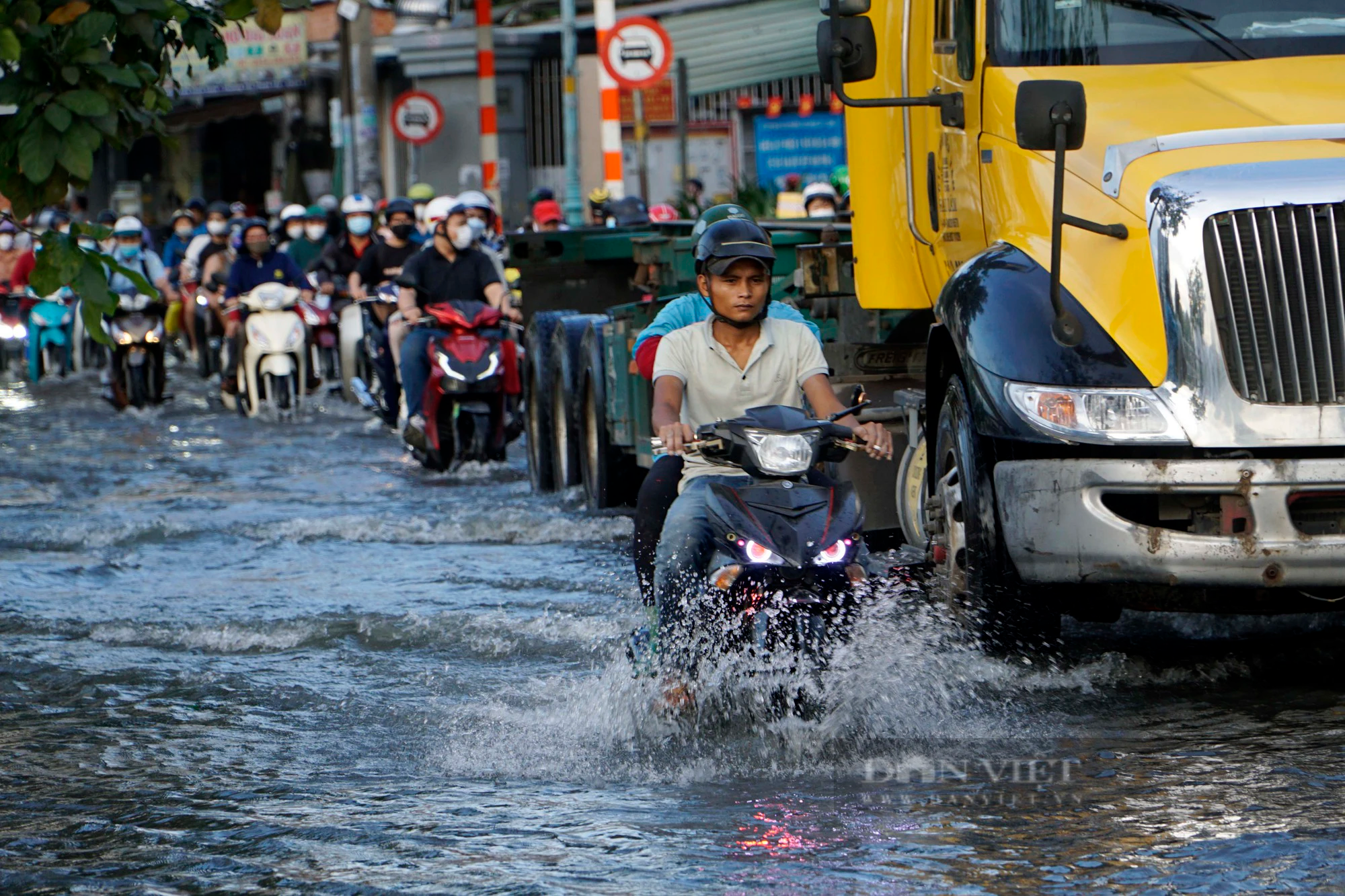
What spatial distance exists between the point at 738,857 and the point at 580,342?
27.7 feet

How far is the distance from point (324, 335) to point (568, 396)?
9748mm

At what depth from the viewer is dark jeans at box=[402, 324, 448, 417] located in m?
15.9

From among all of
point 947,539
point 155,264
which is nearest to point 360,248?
point 155,264

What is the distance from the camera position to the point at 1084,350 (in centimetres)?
657

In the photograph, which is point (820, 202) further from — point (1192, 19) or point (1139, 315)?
point (1139, 315)

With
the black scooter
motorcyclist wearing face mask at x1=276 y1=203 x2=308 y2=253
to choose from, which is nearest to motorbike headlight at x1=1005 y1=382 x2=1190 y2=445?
the black scooter

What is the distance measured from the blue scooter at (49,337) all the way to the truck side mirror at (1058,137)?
801 inches

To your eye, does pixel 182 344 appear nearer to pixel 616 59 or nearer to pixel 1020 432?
pixel 616 59

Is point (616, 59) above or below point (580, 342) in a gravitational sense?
above

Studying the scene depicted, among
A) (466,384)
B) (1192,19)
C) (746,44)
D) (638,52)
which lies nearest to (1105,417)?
(1192,19)

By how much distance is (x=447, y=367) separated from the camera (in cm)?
1559

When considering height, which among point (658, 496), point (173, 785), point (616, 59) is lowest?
point (173, 785)

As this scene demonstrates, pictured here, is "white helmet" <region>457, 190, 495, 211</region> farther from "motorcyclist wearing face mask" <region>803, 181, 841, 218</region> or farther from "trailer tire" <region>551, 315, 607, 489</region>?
"trailer tire" <region>551, 315, 607, 489</region>

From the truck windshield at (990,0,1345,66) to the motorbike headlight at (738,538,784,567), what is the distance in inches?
87.7
